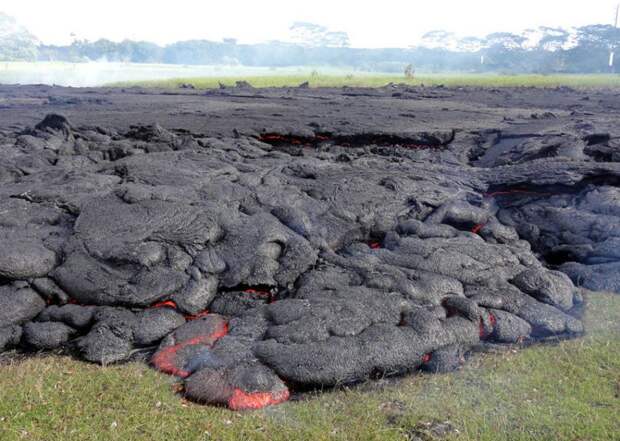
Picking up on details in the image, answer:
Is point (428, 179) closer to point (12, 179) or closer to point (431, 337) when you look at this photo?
point (431, 337)

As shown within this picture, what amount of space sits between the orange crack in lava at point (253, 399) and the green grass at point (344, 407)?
114mm

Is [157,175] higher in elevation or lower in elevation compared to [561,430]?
higher

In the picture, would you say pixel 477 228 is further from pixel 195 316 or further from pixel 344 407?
pixel 344 407

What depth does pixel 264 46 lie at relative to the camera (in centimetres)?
11806

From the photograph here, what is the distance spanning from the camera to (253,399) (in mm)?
5766

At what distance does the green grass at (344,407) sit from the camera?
5215mm

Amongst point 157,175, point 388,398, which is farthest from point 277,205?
point 388,398

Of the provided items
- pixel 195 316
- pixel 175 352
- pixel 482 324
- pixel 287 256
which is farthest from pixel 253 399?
pixel 482 324

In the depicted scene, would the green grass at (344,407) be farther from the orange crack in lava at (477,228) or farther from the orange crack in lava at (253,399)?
the orange crack in lava at (477,228)

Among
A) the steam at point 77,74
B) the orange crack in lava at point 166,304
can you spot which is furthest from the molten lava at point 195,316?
the steam at point 77,74

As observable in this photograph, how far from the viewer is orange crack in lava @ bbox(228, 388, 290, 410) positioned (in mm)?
5676

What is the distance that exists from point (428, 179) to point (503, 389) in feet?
18.4

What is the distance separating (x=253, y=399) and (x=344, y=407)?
0.86 meters

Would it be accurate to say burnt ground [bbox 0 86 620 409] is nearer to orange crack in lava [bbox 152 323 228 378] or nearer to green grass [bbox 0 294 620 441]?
orange crack in lava [bbox 152 323 228 378]
